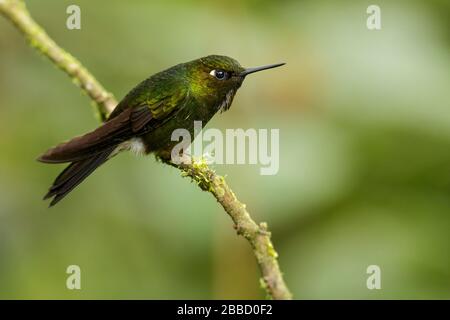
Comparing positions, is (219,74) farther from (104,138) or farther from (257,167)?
(104,138)

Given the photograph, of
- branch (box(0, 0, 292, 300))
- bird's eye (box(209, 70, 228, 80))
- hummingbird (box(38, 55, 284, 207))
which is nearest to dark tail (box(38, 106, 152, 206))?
hummingbird (box(38, 55, 284, 207))

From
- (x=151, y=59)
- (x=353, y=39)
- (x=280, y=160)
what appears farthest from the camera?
(x=151, y=59)

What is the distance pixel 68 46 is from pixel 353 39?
1948 millimetres

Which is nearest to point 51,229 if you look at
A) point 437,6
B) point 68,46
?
point 68,46

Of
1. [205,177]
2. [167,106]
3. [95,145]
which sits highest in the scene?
[167,106]

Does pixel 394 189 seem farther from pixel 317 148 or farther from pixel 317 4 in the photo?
pixel 317 4

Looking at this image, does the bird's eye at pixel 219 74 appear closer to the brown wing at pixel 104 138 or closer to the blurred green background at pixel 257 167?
the blurred green background at pixel 257 167

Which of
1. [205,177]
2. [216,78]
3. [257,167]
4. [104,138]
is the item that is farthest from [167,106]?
[205,177]

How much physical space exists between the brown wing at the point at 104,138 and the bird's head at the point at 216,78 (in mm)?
346

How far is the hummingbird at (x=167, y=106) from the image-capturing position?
433 centimetres

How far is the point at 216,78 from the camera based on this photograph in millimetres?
4465

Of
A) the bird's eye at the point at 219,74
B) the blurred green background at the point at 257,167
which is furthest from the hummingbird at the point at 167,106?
the blurred green background at the point at 257,167

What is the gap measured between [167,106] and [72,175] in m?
0.65

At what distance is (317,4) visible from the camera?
5098 millimetres
